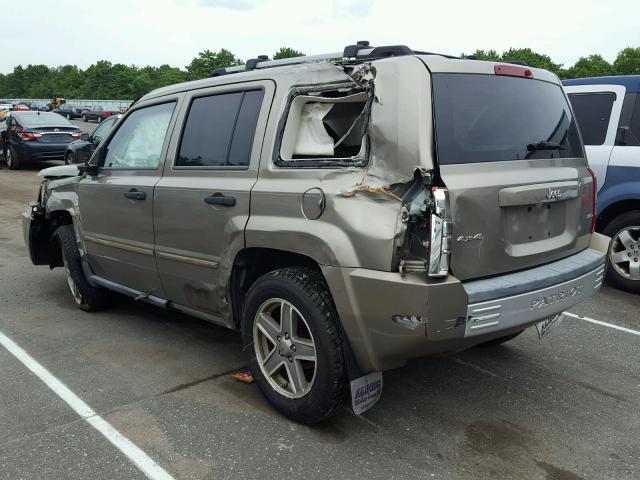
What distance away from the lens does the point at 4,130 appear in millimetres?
16938

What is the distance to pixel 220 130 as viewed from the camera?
12.4 ft

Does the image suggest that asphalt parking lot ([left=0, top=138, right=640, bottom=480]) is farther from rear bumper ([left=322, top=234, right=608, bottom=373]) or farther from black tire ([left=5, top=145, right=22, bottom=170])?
black tire ([left=5, top=145, right=22, bottom=170])

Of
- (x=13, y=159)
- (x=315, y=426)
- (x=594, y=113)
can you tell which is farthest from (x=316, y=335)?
(x=13, y=159)

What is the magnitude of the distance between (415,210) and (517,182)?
0.66 metres

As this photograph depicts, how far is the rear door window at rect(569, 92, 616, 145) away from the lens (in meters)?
6.14

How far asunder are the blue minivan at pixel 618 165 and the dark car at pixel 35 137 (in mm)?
13539

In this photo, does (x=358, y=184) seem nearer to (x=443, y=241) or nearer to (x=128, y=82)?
(x=443, y=241)

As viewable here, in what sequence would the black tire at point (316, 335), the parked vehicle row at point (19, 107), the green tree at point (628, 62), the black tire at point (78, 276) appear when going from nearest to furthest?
the black tire at point (316, 335)
the black tire at point (78, 276)
the parked vehicle row at point (19, 107)
the green tree at point (628, 62)

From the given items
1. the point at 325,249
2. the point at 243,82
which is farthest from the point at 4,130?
the point at 325,249

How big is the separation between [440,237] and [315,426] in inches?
52.7

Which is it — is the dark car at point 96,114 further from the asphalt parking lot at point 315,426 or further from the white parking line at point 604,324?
the white parking line at point 604,324

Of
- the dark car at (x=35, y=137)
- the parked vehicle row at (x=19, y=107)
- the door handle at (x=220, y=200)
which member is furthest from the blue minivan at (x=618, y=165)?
the parked vehicle row at (x=19, y=107)

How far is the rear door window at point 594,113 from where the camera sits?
614 cm

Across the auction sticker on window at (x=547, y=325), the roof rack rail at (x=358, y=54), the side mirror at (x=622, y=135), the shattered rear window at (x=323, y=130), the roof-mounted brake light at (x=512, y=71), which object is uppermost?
the roof rack rail at (x=358, y=54)
